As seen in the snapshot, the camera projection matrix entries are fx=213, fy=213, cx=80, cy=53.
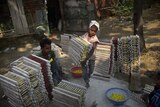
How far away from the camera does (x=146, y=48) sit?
8.58 meters

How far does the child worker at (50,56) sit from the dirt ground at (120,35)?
2.20 meters

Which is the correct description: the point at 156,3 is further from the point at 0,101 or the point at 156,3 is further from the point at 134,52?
the point at 0,101

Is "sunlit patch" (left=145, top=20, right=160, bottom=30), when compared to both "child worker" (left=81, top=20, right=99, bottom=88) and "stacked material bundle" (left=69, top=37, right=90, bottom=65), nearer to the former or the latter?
"child worker" (left=81, top=20, right=99, bottom=88)

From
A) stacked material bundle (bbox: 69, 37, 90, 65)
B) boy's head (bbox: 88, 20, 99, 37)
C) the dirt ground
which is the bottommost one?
the dirt ground

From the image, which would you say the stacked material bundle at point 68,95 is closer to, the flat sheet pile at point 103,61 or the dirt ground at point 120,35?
the flat sheet pile at point 103,61

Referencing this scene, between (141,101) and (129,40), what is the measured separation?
73.3 inches

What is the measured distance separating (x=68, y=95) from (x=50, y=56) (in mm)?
1303

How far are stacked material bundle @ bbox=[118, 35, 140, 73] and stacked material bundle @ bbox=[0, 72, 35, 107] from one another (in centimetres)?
318

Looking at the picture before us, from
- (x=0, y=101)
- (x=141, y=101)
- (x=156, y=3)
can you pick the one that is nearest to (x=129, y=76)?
(x=141, y=101)

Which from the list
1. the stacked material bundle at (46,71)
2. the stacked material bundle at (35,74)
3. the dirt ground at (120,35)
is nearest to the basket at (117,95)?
the dirt ground at (120,35)

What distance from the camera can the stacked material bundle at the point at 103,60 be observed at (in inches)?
261

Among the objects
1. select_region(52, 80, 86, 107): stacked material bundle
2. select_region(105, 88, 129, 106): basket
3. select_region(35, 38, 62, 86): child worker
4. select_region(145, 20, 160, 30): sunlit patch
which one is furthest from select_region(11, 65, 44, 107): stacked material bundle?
select_region(145, 20, 160, 30): sunlit patch

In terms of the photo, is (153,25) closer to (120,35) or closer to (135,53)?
(120,35)

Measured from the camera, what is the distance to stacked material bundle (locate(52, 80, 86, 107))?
4.94 m
